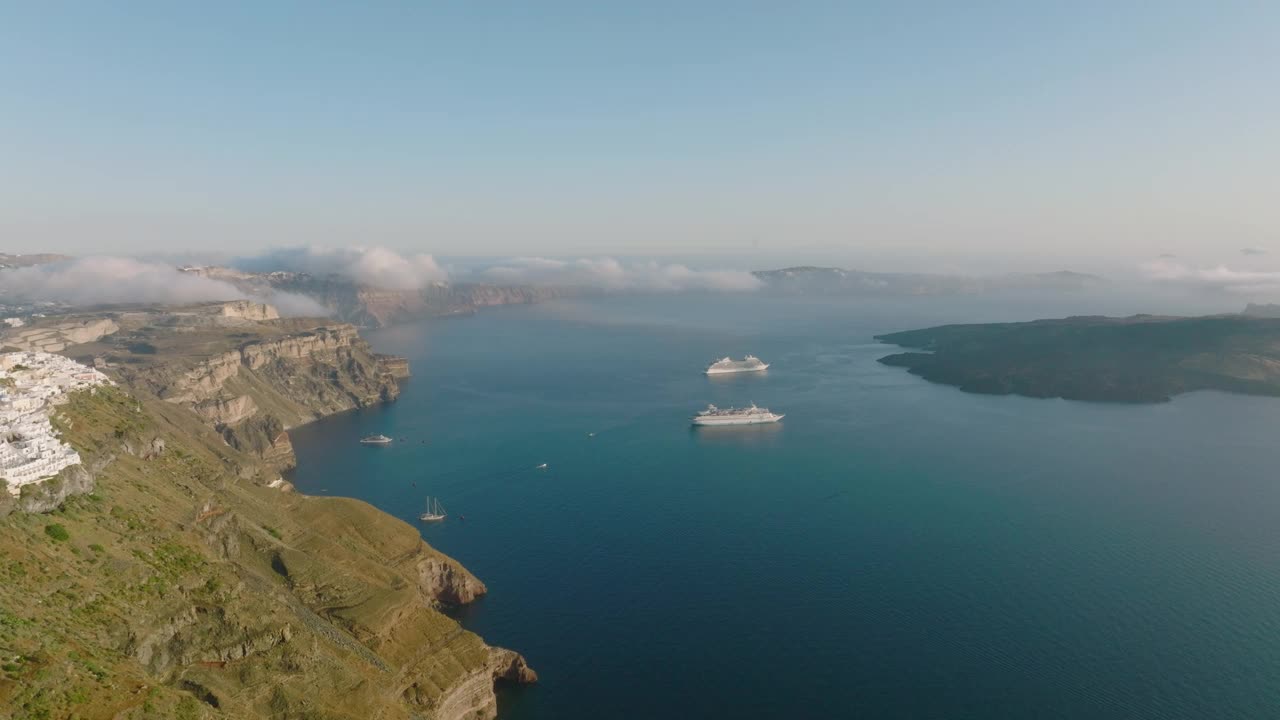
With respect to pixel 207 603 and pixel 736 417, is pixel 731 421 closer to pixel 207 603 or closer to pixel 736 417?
pixel 736 417

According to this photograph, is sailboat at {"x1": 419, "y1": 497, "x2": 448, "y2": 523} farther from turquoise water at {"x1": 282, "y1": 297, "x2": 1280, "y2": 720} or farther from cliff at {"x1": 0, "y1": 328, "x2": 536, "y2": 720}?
cliff at {"x1": 0, "y1": 328, "x2": 536, "y2": 720}

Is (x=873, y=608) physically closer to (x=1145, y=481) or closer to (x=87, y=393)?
(x=1145, y=481)

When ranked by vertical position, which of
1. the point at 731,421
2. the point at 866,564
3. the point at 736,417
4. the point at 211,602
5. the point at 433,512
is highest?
the point at 211,602

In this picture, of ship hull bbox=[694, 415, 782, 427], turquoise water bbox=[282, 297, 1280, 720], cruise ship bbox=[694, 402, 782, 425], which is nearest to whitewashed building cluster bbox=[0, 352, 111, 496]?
turquoise water bbox=[282, 297, 1280, 720]

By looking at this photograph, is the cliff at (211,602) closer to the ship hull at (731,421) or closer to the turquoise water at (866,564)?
the turquoise water at (866,564)

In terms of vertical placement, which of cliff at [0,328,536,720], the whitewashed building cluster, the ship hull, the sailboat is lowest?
the sailboat

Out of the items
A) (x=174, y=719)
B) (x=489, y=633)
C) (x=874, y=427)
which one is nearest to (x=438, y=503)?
(x=489, y=633)

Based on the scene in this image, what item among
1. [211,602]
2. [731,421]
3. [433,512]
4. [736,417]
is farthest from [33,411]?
[736,417]

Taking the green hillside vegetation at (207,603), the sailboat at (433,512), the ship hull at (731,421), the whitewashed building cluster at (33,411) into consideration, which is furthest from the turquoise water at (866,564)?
the whitewashed building cluster at (33,411)
